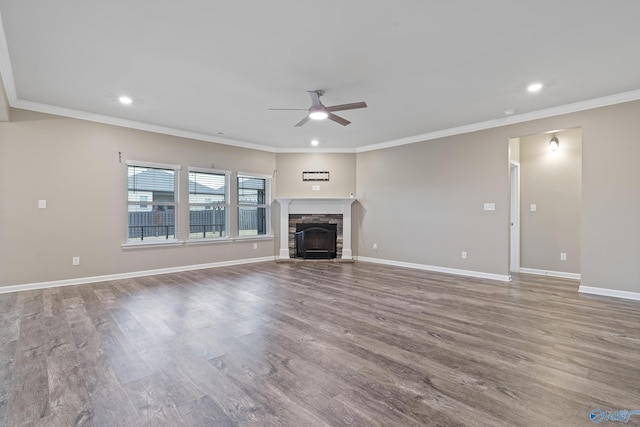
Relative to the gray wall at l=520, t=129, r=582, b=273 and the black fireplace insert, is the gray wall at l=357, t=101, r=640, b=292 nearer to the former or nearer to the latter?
the black fireplace insert

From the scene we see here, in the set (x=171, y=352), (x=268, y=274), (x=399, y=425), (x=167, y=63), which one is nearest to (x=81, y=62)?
(x=167, y=63)

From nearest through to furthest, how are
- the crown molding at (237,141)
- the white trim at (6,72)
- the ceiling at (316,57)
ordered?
the ceiling at (316,57) → the white trim at (6,72) → the crown molding at (237,141)

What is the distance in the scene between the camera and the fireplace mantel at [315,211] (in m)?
7.18

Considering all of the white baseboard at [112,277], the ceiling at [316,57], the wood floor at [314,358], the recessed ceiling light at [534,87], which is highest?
the ceiling at [316,57]

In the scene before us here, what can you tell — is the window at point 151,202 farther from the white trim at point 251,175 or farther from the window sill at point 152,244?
the white trim at point 251,175

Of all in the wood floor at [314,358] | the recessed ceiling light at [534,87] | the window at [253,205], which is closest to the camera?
the wood floor at [314,358]

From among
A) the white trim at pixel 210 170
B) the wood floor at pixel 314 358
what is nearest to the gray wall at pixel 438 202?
the wood floor at pixel 314 358

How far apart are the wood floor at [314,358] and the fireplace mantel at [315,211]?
296 cm

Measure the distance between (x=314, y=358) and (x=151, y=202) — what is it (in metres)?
4.58

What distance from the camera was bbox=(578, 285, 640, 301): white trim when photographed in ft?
13.1

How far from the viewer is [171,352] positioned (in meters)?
2.44

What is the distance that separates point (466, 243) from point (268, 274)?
3715mm

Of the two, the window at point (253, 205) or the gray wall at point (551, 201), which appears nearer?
the gray wall at point (551, 201)

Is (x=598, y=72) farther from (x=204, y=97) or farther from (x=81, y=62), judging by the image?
(x=81, y=62)
